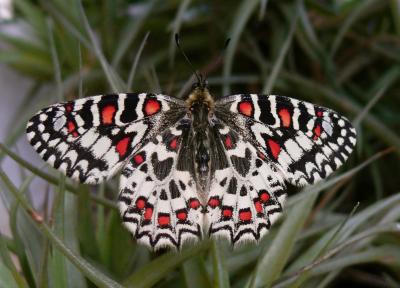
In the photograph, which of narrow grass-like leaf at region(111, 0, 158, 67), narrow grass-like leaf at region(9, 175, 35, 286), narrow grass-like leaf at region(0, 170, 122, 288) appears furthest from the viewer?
narrow grass-like leaf at region(111, 0, 158, 67)

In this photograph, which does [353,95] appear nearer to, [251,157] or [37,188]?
[251,157]

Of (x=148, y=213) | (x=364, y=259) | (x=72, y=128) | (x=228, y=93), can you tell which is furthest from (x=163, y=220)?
(x=228, y=93)

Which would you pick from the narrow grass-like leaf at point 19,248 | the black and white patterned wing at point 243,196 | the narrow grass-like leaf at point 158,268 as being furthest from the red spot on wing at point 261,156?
the narrow grass-like leaf at point 19,248

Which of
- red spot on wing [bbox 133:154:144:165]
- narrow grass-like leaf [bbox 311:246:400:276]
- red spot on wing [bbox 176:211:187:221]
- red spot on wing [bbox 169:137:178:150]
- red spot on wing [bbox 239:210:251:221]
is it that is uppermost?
red spot on wing [bbox 169:137:178:150]

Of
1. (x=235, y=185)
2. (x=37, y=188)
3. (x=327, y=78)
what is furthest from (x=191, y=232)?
(x=37, y=188)

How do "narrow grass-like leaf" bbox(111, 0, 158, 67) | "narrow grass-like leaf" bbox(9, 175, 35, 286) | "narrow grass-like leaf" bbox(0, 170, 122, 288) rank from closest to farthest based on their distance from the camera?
"narrow grass-like leaf" bbox(0, 170, 122, 288) → "narrow grass-like leaf" bbox(9, 175, 35, 286) → "narrow grass-like leaf" bbox(111, 0, 158, 67)

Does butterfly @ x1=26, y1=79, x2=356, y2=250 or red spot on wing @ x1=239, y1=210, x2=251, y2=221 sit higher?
butterfly @ x1=26, y1=79, x2=356, y2=250

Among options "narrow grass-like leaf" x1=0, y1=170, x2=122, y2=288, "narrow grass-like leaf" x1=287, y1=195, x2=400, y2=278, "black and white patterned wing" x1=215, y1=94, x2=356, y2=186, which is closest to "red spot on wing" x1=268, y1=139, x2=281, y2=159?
"black and white patterned wing" x1=215, y1=94, x2=356, y2=186

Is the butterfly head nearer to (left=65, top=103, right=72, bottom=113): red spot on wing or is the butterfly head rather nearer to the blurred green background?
the blurred green background
